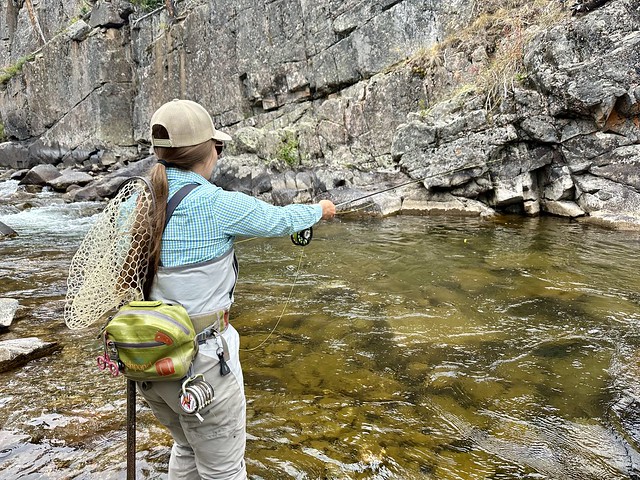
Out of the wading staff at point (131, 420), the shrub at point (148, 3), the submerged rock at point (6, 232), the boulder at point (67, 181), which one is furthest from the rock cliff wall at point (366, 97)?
the submerged rock at point (6, 232)

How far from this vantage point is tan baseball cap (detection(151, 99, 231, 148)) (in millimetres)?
1971

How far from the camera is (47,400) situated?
392 centimetres

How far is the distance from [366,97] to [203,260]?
55.4 ft

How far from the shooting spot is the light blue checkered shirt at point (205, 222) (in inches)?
76.4

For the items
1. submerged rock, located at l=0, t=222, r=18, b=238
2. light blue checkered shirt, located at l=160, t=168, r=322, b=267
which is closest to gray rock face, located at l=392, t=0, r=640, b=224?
light blue checkered shirt, located at l=160, t=168, r=322, b=267

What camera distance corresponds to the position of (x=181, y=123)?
1.98 meters

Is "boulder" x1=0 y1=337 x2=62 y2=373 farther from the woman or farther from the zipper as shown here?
the zipper

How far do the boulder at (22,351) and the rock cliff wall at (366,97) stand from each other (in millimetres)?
7051

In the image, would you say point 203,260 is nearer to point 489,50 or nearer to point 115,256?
point 115,256

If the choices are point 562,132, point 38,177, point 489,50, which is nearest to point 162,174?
point 562,132

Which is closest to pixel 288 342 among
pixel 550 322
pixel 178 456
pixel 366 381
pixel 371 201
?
pixel 366 381

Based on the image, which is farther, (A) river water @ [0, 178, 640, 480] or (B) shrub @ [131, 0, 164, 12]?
(B) shrub @ [131, 0, 164, 12]

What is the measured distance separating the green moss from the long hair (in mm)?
40476

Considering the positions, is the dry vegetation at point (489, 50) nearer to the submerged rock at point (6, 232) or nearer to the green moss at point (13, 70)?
the submerged rock at point (6, 232)
